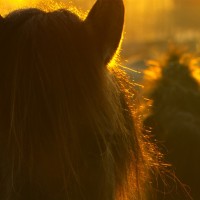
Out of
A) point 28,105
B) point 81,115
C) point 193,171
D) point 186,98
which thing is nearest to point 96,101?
point 81,115

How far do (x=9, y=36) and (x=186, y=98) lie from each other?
2.01 metres

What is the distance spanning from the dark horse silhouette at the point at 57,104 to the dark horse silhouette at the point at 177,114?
1629mm

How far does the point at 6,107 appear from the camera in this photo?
103cm

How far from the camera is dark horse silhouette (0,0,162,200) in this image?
1008 millimetres

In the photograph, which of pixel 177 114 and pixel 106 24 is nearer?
pixel 106 24

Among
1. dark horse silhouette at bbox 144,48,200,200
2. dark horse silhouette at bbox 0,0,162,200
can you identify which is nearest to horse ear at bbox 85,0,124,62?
dark horse silhouette at bbox 0,0,162,200

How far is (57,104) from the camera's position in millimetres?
1011

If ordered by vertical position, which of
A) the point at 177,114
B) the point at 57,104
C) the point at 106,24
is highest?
the point at 177,114

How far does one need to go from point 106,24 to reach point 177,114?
Result: 1855 millimetres

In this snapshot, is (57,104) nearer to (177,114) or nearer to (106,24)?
(106,24)

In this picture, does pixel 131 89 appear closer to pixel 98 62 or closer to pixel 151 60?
pixel 98 62

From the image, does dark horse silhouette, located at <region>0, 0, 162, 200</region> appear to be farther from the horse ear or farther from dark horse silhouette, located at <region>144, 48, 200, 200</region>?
dark horse silhouette, located at <region>144, 48, 200, 200</region>

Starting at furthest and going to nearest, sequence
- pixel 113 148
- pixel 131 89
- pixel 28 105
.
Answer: pixel 131 89 → pixel 113 148 → pixel 28 105

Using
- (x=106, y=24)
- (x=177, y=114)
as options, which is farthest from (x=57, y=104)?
(x=177, y=114)
